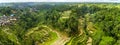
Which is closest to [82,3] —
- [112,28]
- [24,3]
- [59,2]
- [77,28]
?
[59,2]

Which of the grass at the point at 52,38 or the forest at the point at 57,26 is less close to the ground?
the forest at the point at 57,26

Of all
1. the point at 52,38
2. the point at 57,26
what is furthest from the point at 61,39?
the point at 57,26

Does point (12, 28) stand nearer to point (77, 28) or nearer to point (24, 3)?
point (77, 28)

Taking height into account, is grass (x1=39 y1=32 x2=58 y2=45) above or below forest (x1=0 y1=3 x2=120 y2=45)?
below

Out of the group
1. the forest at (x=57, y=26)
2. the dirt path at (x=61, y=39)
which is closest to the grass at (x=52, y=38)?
the forest at (x=57, y=26)

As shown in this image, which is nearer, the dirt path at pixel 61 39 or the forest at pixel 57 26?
the forest at pixel 57 26

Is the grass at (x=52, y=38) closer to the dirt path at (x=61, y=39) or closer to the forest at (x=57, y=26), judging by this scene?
the forest at (x=57, y=26)

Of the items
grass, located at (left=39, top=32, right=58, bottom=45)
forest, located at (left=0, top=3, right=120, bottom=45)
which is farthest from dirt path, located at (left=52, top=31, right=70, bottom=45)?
grass, located at (left=39, top=32, right=58, bottom=45)

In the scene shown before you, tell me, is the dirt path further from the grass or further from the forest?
the grass
